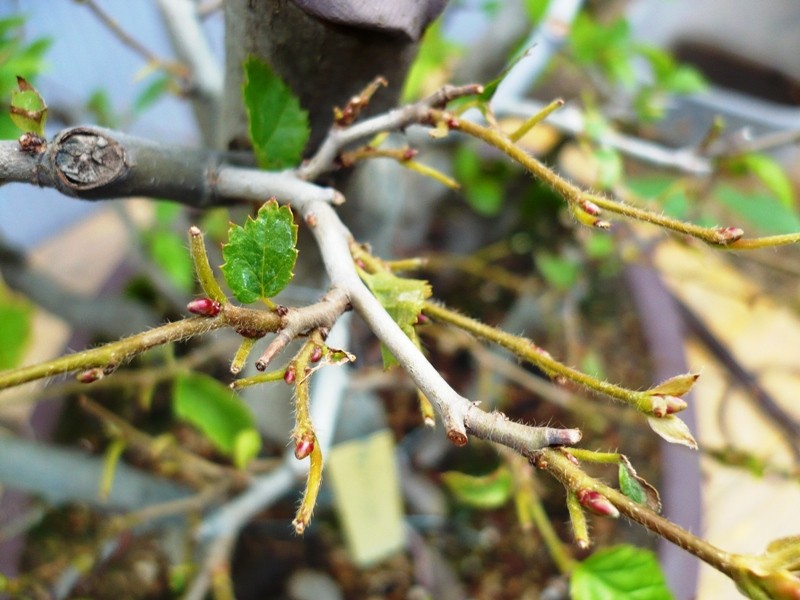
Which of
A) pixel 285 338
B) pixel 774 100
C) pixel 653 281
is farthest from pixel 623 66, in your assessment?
pixel 774 100

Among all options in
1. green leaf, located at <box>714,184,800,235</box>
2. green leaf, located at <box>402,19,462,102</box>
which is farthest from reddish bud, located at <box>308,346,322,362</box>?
green leaf, located at <box>714,184,800,235</box>

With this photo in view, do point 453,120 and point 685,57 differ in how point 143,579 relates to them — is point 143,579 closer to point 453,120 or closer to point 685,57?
point 453,120

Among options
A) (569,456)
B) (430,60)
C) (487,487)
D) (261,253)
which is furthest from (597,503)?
(430,60)

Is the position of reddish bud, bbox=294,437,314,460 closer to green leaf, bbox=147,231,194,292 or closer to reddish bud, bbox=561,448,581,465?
reddish bud, bbox=561,448,581,465

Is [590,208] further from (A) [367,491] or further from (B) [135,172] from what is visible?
(A) [367,491]

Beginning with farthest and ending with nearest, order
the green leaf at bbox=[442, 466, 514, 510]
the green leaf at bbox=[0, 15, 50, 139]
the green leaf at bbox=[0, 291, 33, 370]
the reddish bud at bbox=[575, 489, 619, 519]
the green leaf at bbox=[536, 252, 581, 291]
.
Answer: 1. the green leaf at bbox=[536, 252, 581, 291]
2. the green leaf at bbox=[0, 291, 33, 370]
3. the green leaf at bbox=[442, 466, 514, 510]
4. the green leaf at bbox=[0, 15, 50, 139]
5. the reddish bud at bbox=[575, 489, 619, 519]

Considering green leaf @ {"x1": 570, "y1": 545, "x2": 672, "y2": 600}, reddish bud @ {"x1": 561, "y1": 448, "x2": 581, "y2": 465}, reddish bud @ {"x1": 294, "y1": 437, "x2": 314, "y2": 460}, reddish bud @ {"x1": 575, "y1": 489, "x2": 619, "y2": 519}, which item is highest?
reddish bud @ {"x1": 561, "y1": 448, "x2": 581, "y2": 465}

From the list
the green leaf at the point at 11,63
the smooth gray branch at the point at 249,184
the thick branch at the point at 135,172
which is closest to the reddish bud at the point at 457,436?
the smooth gray branch at the point at 249,184
